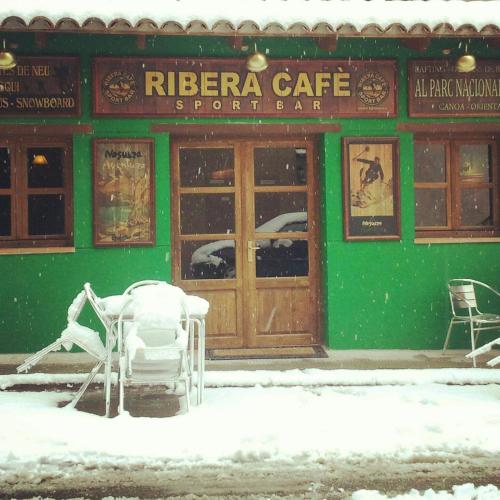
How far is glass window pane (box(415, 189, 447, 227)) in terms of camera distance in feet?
26.9

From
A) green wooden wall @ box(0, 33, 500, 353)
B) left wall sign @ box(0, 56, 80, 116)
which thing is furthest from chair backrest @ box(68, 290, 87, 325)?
left wall sign @ box(0, 56, 80, 116)

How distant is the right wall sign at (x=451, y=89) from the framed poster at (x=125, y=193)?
316 centimetres

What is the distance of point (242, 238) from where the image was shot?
26.6 ft

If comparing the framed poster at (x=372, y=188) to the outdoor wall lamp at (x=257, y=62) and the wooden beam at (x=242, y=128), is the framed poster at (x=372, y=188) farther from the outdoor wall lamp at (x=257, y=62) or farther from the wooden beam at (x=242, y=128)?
the outdoor wall lamp at (x=257, y=62)

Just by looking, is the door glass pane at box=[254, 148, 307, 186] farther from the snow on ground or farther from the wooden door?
the snow on ground

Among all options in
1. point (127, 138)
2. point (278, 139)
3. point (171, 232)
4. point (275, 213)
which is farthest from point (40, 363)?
point (278, 139)

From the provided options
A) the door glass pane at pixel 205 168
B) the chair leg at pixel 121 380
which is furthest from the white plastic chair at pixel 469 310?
the chair leg at pixel 121 380

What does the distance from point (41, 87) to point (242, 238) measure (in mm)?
2844

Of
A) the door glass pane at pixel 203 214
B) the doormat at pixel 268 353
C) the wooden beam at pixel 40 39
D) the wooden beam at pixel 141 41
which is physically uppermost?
the wooden beam at pixel 40 39

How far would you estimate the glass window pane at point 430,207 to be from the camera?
8.21m

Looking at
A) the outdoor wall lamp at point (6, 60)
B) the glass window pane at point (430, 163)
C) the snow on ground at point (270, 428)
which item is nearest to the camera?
the snow on ground at point (270, 428)

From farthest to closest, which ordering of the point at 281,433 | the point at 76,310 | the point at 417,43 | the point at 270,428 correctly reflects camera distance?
the point at 417,43, the point at 76,310, the point at 270,428, the point at 281,433

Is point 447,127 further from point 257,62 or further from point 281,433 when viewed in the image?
point 281,433

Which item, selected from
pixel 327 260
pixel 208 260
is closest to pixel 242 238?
pixel 208 260
